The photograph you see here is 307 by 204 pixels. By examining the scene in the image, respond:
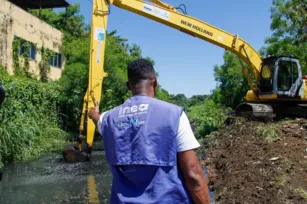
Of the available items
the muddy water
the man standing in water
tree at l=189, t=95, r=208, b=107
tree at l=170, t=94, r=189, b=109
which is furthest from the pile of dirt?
tree at l=189, t=95, r=208, b=107

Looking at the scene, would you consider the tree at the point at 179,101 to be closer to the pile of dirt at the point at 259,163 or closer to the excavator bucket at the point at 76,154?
the pile of dirt at the point at 259,163

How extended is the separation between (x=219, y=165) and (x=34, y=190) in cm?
424

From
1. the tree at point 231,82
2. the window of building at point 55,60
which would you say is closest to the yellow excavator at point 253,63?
the window of building at point 55,60

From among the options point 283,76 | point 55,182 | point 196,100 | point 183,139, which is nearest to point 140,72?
point 183,139

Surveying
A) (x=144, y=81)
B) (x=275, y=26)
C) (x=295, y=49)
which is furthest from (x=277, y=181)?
(x=275, y=26)

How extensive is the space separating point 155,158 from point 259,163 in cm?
570

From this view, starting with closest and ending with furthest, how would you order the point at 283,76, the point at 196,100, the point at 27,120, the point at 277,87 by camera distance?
1. the point at 277,87
2. the point at 283,76
3. the point at 27,120
4. the point at 196,100

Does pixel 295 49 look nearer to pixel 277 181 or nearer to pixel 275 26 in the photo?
pixel 275 26

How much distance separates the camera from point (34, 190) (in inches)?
299

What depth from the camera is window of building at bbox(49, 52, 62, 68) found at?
22.5 meters

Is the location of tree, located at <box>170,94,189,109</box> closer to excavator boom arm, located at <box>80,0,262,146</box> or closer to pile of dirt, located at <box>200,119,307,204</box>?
excavator boom arm, located at <box>80,0,262,146</box>

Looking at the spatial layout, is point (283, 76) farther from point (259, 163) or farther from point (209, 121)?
point (259, 163)

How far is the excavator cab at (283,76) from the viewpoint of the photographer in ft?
40.0

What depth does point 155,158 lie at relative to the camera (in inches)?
81.0
